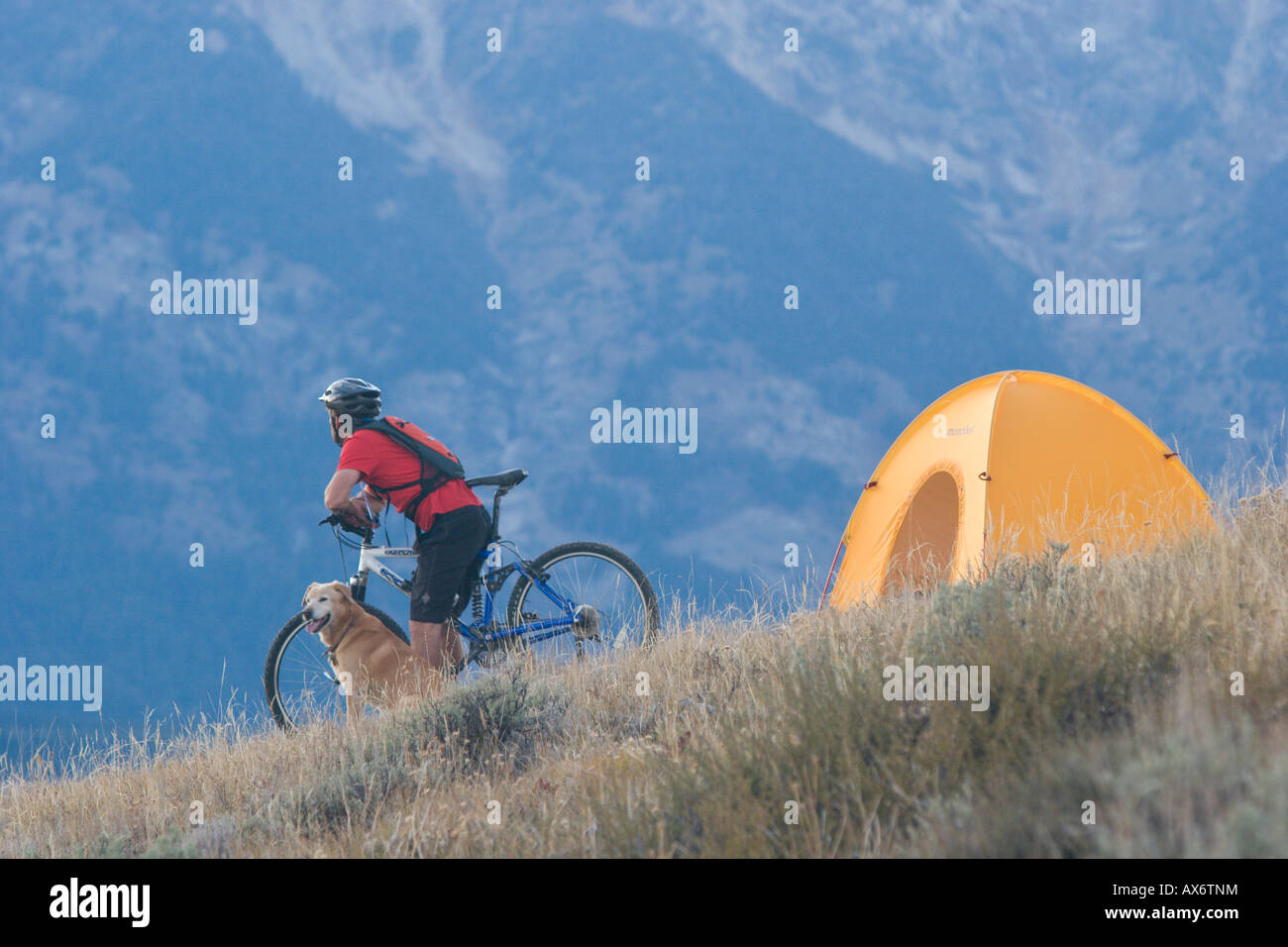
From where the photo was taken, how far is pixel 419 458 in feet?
21.8

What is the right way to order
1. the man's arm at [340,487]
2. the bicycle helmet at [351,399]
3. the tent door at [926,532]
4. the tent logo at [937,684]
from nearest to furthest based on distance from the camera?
the tent logo at [937,684], the man's arm at [340,487], the bicycle helmet at [351,399], the tent door at [926,532]

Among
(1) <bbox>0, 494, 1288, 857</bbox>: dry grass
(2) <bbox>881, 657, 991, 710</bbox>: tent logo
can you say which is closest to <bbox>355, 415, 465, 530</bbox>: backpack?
(1) <bbox>0, 494, 1288, 857</bbox>: dry grass

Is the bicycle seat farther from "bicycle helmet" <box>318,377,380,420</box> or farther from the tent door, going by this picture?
the tent door

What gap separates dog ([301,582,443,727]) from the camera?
6461 mm

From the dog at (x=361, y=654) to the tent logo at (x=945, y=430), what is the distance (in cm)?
519

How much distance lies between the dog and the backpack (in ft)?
2.75

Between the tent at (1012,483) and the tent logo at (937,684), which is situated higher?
the tent at (1012,483)

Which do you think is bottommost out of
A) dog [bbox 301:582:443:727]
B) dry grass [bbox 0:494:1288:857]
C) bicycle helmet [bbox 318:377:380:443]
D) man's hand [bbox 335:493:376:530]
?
dry grass [bbox 0:494:1288:857]

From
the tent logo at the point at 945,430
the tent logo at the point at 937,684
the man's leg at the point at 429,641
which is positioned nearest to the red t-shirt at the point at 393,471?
the man's leg at the point at 429,641

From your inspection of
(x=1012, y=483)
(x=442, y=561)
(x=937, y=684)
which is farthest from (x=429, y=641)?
(x=1012, y=483)

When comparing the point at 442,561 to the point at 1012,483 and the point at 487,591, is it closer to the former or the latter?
the point at 487,591

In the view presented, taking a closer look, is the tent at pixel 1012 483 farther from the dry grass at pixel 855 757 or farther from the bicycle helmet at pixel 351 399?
the bicycle helmet at pixel 351 399

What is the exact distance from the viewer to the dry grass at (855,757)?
253cm
